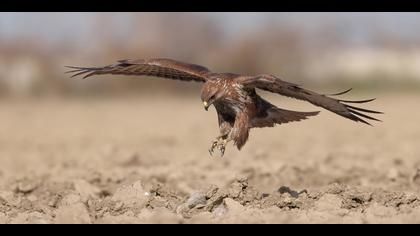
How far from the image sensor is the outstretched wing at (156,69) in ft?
30.0

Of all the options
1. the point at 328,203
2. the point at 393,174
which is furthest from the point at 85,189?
the point at 393,174

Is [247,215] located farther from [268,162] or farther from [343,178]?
[268,162]

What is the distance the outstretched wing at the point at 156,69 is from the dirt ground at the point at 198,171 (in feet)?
3.75

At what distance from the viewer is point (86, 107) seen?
104 feet

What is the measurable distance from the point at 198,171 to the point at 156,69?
2634 millimetres

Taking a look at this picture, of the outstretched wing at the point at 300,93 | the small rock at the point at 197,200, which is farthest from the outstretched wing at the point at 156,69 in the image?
the small rock at the point at 197,200

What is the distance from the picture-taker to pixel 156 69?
9.56 metres

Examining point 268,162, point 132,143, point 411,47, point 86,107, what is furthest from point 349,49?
point 268,162

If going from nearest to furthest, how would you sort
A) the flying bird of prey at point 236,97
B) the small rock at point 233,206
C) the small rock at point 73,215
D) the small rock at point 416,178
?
the small rock at point 73,215 < the small rock at point 233,206 < the flying bird of prey at point 236,97 < the small rock at point 416,178

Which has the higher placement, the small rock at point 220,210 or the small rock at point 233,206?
the small rock at point 233,206

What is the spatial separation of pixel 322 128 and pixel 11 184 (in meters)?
11.2

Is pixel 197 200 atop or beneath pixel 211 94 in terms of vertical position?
beneath

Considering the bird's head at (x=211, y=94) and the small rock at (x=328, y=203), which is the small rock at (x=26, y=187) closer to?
the bird's head at (x=211, y=94)

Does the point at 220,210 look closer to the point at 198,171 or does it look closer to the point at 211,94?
the point at 211,94
